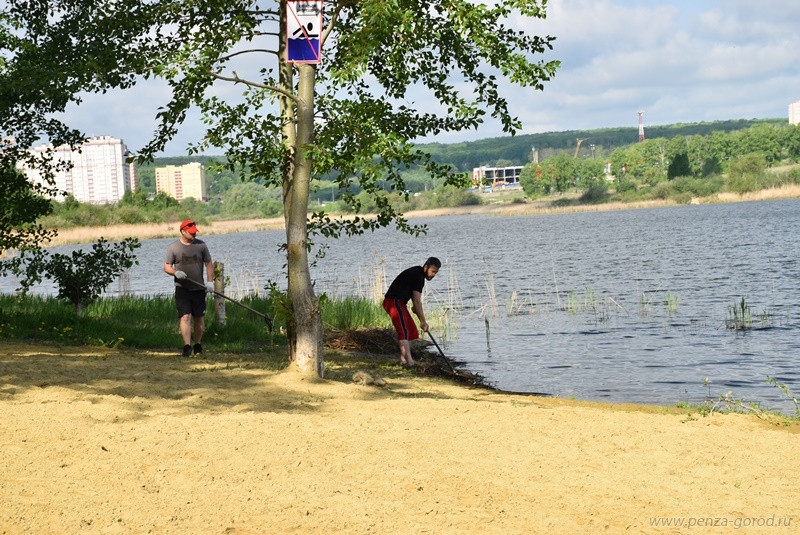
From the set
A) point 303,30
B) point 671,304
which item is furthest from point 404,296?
point 671,304

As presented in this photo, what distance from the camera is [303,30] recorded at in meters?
10.5

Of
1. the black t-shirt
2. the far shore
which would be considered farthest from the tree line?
the black t-shirt

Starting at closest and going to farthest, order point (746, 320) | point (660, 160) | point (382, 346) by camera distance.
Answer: point (382, 346)
point (746, 320)
point (660, 160)

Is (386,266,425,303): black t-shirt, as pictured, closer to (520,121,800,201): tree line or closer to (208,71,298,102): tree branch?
(208,71,298,102): tree branch

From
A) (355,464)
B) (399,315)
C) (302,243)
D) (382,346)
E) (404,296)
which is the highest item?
(302,243)

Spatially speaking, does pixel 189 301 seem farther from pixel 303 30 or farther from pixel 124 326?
pixel 303 30

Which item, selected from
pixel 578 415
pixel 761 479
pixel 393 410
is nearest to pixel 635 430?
pixel 578 415

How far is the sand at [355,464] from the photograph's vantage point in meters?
5.92

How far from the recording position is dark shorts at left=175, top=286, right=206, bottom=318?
1259 centimetres

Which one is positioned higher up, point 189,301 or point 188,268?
point 188,268

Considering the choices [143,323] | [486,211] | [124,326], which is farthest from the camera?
[486,211]

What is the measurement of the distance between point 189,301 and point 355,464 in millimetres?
6239

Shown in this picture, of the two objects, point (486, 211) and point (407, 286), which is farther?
point (486, 211)

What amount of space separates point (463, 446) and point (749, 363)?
10582 mm
